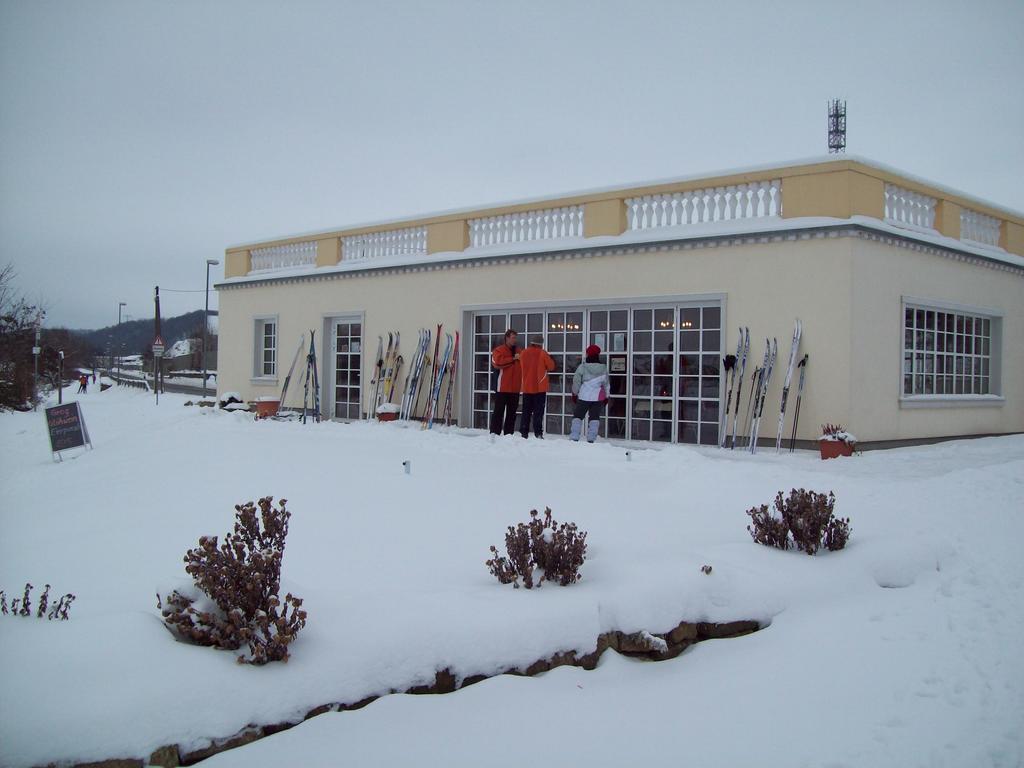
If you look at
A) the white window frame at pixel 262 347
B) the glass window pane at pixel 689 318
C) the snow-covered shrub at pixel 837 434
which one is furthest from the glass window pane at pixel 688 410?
the white window frame at pixel 262 347

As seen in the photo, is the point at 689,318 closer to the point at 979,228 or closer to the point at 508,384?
the point at 508,384

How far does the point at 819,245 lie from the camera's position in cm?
902

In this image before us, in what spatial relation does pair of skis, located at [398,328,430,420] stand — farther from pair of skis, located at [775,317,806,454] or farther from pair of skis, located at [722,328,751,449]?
pair of skis, located at [775,317,806,454]

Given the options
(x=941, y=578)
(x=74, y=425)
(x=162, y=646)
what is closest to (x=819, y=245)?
(x=941, y=578)

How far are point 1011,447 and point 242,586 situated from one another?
32.7ft

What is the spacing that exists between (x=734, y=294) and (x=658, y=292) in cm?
105

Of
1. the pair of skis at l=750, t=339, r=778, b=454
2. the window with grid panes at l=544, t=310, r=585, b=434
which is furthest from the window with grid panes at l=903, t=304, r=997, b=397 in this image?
the window with grid panes at l=544, t=310, r=585, b=434

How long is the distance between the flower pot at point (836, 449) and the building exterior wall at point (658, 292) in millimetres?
507

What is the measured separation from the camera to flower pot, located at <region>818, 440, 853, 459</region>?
27.8 feet

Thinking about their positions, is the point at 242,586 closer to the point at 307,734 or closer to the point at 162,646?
the point at 162,646

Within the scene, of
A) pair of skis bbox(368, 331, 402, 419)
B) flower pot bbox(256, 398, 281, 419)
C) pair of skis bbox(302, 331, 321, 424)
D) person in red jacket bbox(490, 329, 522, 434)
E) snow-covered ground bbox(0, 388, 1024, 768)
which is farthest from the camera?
flower pot bbox(256, 398, 281, 419)

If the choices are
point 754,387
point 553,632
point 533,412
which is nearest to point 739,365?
point 754,387

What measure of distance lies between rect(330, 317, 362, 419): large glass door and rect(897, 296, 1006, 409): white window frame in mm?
9029

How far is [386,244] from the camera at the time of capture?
45.6ft
